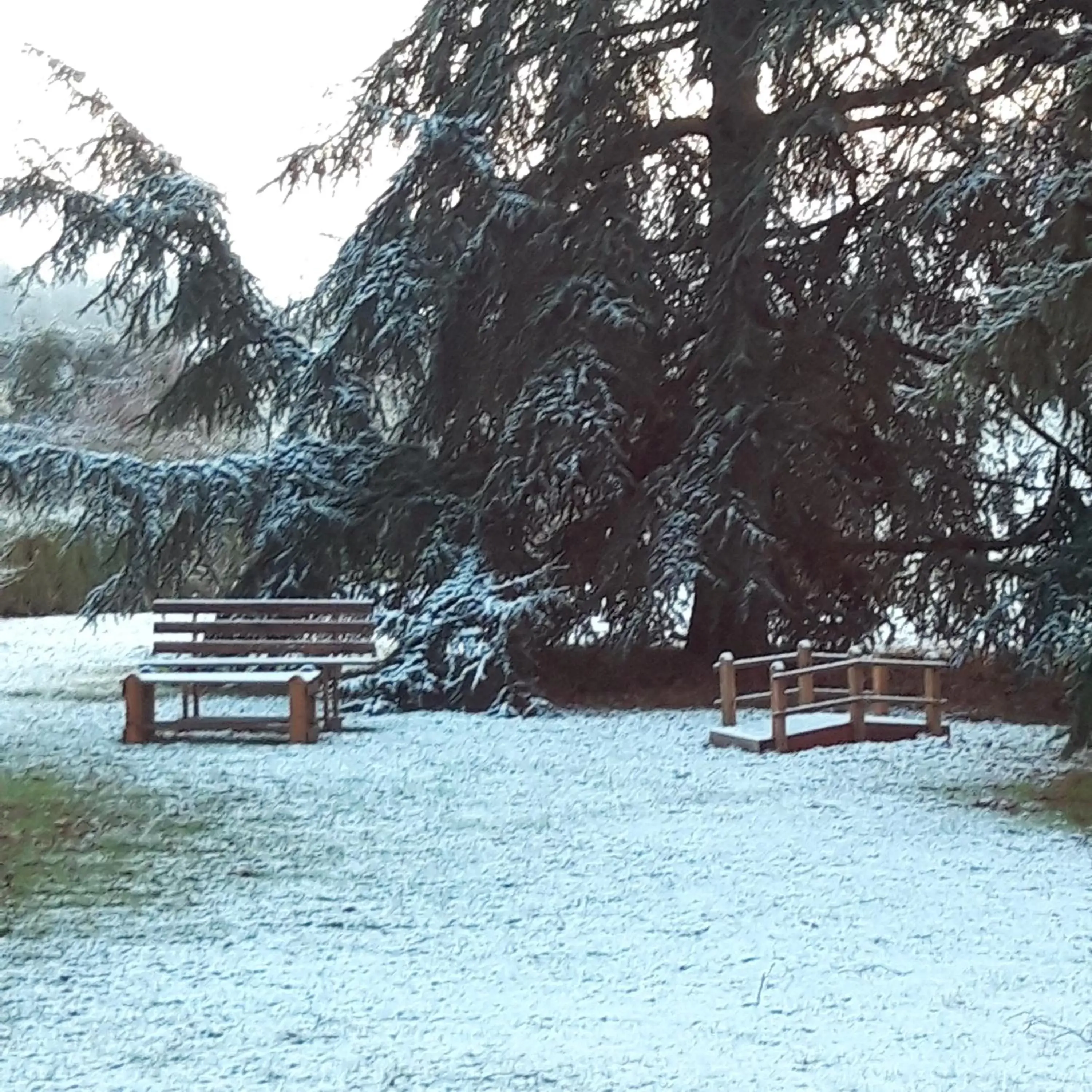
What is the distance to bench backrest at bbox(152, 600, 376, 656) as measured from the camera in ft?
34.1

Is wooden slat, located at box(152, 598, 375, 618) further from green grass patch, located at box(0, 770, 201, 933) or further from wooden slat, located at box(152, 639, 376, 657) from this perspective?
green grass patch, located at box(0, 770, 201, 933)

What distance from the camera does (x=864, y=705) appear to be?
9.65 metres

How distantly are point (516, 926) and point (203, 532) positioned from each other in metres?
8.08

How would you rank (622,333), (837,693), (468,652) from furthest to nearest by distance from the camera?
(622,333) → (468,652) → (837,693)

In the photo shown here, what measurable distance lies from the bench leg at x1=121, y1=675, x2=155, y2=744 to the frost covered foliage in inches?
85.2

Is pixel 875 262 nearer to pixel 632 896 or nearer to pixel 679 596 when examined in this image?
pixel 679 596

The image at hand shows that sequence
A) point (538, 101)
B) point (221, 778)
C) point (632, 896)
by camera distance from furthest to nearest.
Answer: point (538, 101) < point (221, 778) < point (632, 896)

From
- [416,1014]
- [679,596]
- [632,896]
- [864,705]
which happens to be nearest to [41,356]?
[679,596]

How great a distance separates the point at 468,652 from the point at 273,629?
155 cm

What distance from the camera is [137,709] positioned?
929 centimetres

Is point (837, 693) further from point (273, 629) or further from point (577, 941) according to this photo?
point (577, 941)

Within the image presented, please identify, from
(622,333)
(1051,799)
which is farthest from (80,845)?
(622,333)

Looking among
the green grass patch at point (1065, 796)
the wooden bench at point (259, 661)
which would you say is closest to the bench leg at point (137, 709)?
the wooden bench at point (259, 661)

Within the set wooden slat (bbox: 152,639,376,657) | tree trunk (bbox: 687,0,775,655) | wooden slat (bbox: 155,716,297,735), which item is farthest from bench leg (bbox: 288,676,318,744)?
tree trunk (bbox: 687,0,775,655)
